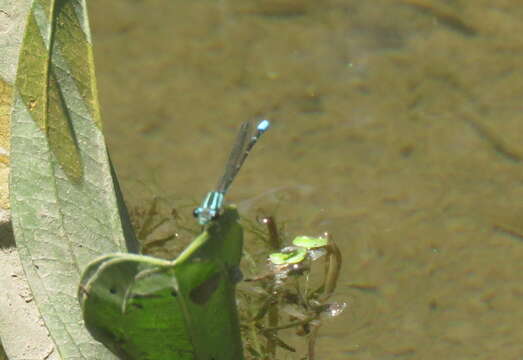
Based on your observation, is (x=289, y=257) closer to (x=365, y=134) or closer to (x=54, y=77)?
(x=365, y=134)

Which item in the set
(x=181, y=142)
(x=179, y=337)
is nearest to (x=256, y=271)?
(x=181, y=142)

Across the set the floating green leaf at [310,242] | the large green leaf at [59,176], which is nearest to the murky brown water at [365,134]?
the floating green leaf at [310,242]

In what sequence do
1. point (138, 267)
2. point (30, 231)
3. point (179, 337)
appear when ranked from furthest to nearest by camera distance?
point (30, 231) → point (179, 337) → point (138, 267)

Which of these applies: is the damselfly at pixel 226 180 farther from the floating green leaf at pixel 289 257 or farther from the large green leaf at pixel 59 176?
the floating green leaf at pixel 289 257

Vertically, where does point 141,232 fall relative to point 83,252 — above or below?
below

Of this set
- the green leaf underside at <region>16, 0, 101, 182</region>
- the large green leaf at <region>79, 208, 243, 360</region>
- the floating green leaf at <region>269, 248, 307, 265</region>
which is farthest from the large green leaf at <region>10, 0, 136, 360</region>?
the floating green leaf at <region>269, 248, 307, 265</region>

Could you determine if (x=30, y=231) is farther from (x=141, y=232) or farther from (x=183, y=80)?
(x=183, y=80)

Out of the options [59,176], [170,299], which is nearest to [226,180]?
→ [170,299]
